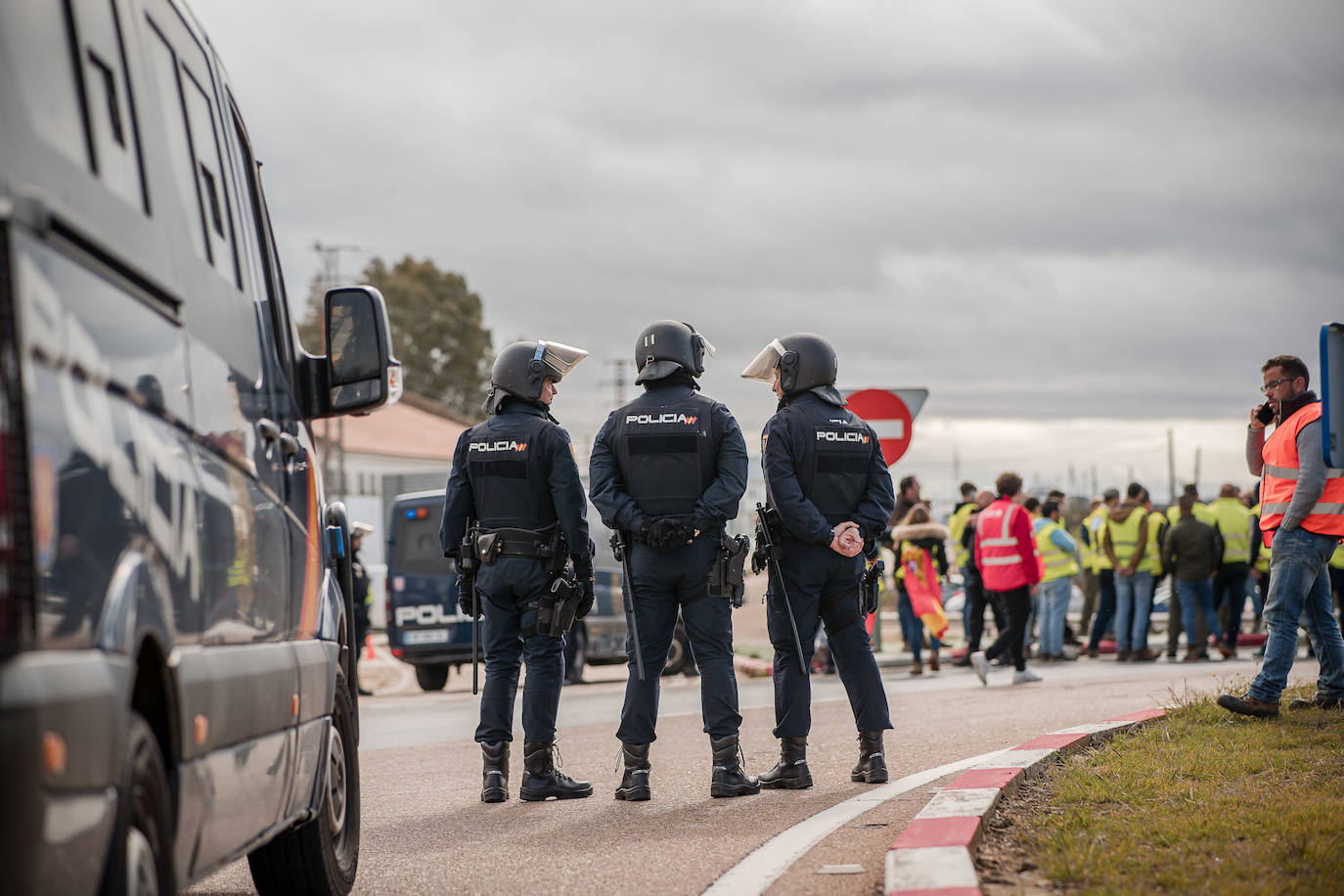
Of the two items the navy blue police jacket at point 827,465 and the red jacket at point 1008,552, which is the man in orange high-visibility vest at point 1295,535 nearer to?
the navy blue police jacket at point 827,465

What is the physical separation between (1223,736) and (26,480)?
21.3 feet

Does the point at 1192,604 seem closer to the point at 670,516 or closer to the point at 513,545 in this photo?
the point at 670,516

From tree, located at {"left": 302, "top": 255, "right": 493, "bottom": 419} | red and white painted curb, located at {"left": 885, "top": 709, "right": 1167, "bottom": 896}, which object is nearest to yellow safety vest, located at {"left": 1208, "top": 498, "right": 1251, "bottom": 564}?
red and white painted curb, located at {"left": 885, "top": 709, "right": 1167, "bottom": 896}

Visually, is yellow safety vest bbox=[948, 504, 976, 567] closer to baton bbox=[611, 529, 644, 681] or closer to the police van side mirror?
baton bbox=[611, 529, 644, 681]

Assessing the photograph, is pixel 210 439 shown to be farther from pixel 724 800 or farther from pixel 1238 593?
pixel 1238 593

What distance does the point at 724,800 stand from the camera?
6.90 meters

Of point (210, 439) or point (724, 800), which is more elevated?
point (210, 439)

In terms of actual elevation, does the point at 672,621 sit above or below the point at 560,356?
below

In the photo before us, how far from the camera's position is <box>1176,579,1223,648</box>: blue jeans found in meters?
16.8

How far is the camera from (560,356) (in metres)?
7.79

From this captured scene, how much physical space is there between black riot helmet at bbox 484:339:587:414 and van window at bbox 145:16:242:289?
335cm

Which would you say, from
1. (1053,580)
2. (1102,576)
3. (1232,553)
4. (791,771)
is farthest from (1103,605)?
(791,771)

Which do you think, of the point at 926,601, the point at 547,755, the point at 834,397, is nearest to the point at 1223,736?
the point at 834,397

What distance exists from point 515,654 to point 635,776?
924mm
